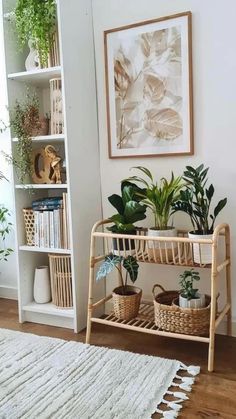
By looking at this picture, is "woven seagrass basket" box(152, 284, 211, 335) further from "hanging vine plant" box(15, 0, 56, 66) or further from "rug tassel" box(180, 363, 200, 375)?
"hanging vine plant" box(15, 0, 56, 66)

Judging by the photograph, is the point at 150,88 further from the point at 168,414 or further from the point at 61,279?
the point at 168,414

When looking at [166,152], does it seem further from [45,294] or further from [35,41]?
[45,294]

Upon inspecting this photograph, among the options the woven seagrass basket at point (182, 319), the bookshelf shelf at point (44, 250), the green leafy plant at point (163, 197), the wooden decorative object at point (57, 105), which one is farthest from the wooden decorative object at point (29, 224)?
the woven seagrass basket at point (182, 319)

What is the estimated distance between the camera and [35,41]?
7.06 feet

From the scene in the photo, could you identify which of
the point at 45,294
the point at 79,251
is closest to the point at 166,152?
the point at 79,251

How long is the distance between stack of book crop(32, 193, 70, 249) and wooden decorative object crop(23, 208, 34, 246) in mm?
42

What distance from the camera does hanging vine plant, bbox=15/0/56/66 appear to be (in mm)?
2100

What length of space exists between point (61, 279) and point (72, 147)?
2.60 feet

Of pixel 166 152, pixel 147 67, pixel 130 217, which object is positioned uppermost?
pixel 147 67

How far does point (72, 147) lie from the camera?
2.16 m

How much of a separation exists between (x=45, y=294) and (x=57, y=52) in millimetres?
1471

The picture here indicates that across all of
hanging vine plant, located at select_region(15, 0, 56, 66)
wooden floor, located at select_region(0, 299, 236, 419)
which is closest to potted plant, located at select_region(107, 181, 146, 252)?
wooden floor, located at select_region(0, 299, 236, 419)

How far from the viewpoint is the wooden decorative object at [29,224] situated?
7.73 ft

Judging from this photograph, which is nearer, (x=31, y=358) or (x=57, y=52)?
(x=31, y=358)
